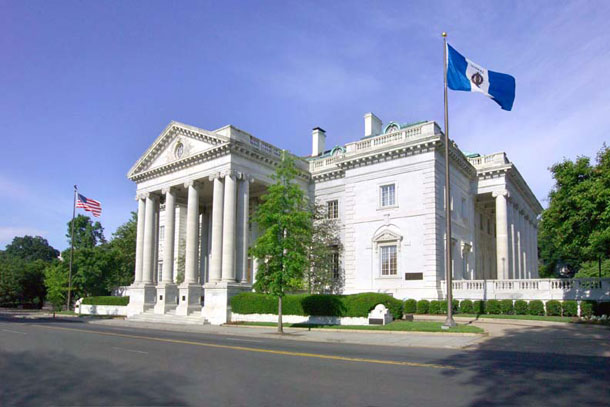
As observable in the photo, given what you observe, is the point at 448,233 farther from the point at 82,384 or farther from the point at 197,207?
the point at 197,207

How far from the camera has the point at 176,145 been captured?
40.9 meters

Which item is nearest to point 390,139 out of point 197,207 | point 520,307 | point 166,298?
point 520,307

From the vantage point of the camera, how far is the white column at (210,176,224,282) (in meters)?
35.5

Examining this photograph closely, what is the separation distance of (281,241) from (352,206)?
42.0 feet

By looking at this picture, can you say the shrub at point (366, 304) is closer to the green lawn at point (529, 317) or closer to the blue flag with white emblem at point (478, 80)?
the green lawn at point (529, 317)

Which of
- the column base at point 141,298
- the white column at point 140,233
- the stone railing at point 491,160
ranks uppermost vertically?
the stone railing at point 491,160

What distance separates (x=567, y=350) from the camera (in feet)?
50.0

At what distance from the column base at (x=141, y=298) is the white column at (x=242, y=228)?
1034cm

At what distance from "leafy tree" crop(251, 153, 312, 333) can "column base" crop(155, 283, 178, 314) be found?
1472cm

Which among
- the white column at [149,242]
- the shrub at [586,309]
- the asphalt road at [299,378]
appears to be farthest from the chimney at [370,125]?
the asphalt road at [299,378]

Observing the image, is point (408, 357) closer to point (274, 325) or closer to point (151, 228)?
point (274, 325)

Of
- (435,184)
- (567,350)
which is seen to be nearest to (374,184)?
(435,184)

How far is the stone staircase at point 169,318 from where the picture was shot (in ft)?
112

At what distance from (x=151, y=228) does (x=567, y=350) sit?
119 feet
